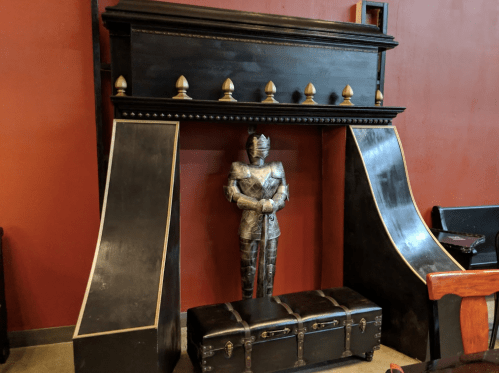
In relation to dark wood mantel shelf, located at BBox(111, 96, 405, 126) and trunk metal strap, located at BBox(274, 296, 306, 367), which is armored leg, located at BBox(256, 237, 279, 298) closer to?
trunk metal strap, located at BBox(274, 296, 306, 367)

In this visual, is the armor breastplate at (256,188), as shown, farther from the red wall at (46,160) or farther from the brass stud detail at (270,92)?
the red wall at (46,160)

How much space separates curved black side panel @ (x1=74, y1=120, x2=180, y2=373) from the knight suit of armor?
0.47 meters

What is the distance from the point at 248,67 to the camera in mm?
2398

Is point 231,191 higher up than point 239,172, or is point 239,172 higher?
point 239,172

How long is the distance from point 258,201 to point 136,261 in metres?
0.91

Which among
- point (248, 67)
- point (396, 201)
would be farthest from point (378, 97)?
point (248, 67)

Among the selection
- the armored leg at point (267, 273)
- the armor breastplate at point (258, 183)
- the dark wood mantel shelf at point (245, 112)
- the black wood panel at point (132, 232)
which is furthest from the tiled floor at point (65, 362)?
the dark wood mantel shelf at point (245, 112)

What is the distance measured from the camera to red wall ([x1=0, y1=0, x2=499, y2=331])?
2.29 metres

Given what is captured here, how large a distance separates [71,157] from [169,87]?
31.3 inches

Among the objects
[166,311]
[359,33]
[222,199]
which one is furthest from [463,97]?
[166,311]

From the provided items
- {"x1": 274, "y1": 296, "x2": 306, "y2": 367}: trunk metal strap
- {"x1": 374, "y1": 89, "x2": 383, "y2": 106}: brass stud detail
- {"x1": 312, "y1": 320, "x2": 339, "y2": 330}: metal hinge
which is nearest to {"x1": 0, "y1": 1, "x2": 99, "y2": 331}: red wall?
{"x1": 274, "y1": 296, "x2": 306, "y2": 367}: trunk metal strap

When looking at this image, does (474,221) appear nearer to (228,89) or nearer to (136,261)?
(228,89)

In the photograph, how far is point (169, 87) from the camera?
7.39ft

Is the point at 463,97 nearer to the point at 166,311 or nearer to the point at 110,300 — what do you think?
the point at 166,311
